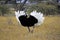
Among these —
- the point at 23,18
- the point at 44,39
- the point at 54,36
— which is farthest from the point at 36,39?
the point at 23,18

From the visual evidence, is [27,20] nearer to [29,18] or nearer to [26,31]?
[29,18]

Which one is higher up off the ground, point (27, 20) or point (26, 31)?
point (27, 20)

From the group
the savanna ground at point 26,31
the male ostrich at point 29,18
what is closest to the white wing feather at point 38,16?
the male ostrich at point 29,18

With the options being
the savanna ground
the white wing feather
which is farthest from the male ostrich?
the savanna ground

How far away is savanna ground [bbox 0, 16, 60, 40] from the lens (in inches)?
128

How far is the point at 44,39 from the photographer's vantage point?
3.19m

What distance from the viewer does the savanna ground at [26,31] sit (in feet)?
10.7

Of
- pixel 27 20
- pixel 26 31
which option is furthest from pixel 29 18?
pixel 26 31

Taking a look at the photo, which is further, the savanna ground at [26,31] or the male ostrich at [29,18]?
the savanna ground at [26,31]

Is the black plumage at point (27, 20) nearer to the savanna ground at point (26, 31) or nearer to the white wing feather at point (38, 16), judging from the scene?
the white wing feather at point (38, 16)

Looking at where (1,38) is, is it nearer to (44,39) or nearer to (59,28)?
(44,39)

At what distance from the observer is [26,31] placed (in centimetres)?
344

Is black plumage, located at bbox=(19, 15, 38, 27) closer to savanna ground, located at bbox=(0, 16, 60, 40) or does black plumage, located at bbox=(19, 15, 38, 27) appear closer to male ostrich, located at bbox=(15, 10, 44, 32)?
male ostrich, located at bbox=(15, 10, 44, 32)

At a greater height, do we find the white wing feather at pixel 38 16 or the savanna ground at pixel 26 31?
the white wing feather at pixel 38 16
